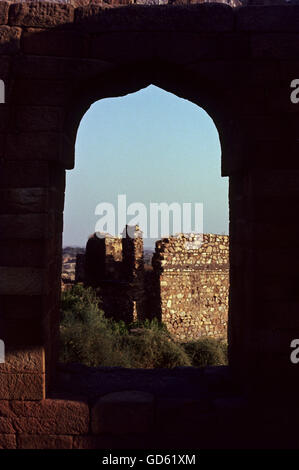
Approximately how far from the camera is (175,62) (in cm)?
383

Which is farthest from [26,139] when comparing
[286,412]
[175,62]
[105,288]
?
[105,288]

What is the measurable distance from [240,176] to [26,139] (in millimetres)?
1971

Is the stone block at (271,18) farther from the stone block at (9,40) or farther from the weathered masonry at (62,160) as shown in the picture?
the stone block at (9,40)

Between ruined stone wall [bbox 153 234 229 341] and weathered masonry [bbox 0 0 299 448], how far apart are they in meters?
10.5

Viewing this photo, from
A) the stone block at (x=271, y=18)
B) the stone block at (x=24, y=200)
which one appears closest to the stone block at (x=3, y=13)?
the stone block at (x=24, y=200)

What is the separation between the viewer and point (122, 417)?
3.67m

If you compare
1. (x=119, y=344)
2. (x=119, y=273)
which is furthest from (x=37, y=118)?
(x=119, y=273)

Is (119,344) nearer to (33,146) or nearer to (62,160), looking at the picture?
(62,160)

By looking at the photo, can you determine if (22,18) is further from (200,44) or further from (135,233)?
(135,233)

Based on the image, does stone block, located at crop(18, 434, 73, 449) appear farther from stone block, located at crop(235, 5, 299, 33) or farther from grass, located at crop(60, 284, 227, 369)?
grass, located at crop(60, 284, 227, 369)

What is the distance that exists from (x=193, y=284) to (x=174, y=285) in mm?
700

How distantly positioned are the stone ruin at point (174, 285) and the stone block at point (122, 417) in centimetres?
1046
